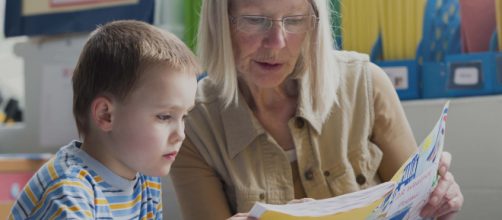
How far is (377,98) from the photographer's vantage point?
4.79 feet

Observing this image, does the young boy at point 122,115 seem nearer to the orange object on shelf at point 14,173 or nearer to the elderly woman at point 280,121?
the elderly woman at point 280,121

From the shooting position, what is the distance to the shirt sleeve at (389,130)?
1.44 metres

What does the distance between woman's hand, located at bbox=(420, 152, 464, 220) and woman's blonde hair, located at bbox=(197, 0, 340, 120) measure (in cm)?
29

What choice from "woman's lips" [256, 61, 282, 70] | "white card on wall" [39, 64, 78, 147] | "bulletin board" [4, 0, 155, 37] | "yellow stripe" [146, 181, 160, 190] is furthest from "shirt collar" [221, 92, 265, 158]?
"white card on wall" [39, 64, 78, 147]

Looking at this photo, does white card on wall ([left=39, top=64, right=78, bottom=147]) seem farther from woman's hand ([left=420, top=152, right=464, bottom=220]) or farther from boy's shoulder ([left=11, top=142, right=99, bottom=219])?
woman's hand ([left=420, top=152, right=464, bottom=220])

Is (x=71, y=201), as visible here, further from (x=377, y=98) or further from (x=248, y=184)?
(x=377, y=98)

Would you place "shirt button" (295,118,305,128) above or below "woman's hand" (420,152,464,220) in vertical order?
above

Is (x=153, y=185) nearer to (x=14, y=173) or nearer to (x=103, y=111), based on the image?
(x=103, y=111)

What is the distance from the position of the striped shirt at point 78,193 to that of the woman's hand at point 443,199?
493 mm

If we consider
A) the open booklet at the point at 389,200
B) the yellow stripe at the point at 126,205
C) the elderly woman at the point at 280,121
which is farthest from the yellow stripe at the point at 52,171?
the elderly woman at the point at 280,121

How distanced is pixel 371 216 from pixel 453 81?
0.98 metres

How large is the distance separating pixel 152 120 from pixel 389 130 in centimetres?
58

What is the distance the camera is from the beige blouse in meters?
1.40

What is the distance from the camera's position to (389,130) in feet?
4.74
